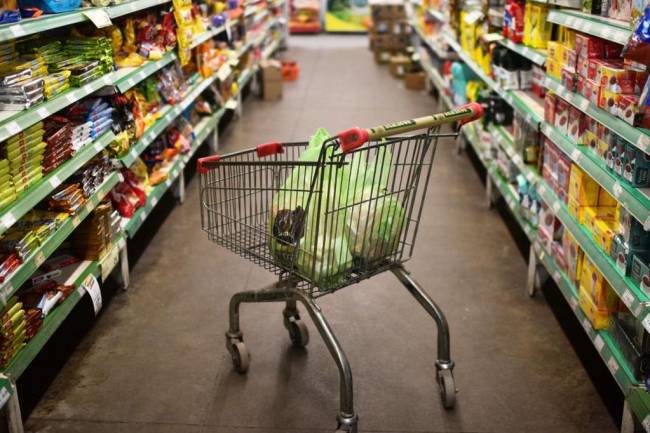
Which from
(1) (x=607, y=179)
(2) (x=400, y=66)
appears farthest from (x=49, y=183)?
(2) (x=400, y=66)

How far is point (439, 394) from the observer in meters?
2.98

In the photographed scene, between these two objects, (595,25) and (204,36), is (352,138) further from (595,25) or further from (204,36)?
(204,36)

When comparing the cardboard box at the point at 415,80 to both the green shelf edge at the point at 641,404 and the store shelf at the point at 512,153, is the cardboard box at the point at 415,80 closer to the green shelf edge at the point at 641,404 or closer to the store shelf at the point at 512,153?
the store shelf at the point at 512,153

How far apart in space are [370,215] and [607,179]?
90 cm

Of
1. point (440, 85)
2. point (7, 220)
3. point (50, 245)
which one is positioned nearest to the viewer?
point (7, 220)

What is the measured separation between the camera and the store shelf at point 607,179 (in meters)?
2.42

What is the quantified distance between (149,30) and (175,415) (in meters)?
2.71

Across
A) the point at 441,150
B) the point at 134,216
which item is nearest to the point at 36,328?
the point at 134,216

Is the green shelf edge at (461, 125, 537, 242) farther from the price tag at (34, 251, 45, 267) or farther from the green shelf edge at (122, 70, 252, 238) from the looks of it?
the price tag at (34, 251, 45, 267)

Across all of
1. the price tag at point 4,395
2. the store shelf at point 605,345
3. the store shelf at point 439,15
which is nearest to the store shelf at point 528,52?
the store shelf at point 605,345

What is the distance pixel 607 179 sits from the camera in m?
2.74

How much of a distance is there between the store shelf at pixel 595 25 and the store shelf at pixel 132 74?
216cm

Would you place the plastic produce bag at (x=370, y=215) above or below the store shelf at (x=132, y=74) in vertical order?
below

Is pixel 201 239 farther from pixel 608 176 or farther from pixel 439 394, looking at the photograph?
pixel 608 176
